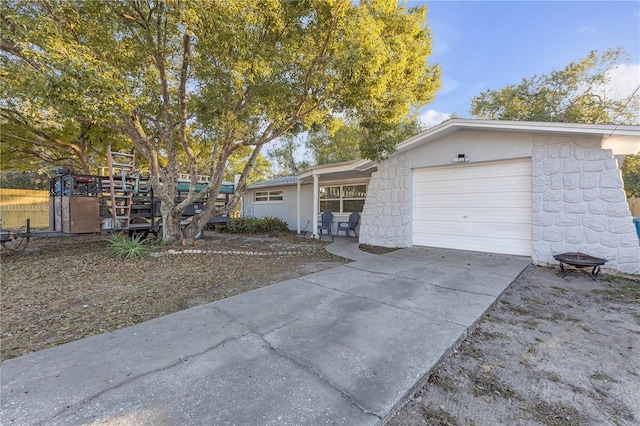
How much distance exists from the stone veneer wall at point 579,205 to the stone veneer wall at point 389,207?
9.13ft

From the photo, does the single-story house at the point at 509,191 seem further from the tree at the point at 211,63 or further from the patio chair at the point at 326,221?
the patio chair at the point at 326,221

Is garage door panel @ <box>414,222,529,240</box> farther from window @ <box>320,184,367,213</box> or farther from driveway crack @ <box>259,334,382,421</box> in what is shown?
driveway crack @ <box>259,334,382,421</box>

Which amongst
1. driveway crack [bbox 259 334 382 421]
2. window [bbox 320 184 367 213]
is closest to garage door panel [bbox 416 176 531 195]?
window [bbox 320 184 367 213]

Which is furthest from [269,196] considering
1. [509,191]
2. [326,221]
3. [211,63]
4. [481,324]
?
[481,324]

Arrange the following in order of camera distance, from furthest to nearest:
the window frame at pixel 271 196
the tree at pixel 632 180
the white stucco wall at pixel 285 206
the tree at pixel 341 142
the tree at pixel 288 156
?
1. the tree at pixel 288 156
2. the tree at pixel 632 180
3. the window frame at pixel 271 196
4. the tree at pixel 341 142
5. the white stucco wall at pixel 285 206

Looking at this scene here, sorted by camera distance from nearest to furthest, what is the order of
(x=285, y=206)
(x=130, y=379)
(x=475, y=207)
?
(x=130, y=379)
(x=475, y=207)
(x=285, y=206)

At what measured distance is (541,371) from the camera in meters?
2.31

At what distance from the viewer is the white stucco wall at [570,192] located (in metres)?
4.98

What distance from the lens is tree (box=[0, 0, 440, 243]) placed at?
4598 mm

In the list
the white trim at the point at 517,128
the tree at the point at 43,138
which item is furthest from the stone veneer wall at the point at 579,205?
the tree at the point at 43,138

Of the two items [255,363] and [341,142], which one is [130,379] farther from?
[341,142]

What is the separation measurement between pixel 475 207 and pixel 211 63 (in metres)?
6.92

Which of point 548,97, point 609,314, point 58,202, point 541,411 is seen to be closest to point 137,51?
point 58,202

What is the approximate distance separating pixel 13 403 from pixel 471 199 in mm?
7544
